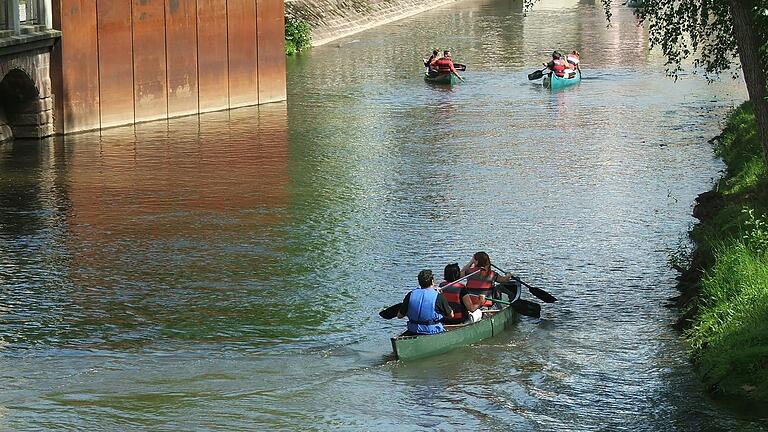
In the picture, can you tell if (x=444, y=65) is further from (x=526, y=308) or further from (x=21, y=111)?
(x=526, y=308)

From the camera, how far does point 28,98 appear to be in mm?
40812

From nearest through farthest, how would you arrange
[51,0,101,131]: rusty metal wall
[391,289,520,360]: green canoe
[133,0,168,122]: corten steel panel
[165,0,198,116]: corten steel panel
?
[391,289,520,360]: green canoe < [51,0,101,131]: rusty metal wall < [133,0,168,122]: corten steel panel < [165,0,198,116]: corten steel panel

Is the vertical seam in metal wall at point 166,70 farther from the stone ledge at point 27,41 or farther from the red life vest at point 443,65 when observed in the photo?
the red life vest at point 443,65

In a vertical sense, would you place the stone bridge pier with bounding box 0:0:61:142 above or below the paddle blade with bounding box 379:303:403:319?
above

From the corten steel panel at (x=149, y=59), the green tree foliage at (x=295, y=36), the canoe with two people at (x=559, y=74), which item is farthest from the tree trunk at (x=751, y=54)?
the green tree foliage at (x=295, y=36)

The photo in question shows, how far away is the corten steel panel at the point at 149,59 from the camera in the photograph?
44.1 meters

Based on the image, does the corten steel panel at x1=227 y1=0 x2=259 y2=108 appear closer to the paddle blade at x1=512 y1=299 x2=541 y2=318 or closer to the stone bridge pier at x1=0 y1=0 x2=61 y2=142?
the stone bridge pier at x1=0 y1=0 x2=61 y2=142

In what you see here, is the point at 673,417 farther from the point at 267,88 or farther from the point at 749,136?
the point at 267,88

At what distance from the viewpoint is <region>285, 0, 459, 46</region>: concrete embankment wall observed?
246ft

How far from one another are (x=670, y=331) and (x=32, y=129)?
24809 millimetres

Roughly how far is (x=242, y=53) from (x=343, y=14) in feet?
109

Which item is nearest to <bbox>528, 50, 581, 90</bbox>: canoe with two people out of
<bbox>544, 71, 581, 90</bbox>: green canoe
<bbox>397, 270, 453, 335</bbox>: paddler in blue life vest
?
<bbox>544, 71, 581, 90</bbox>: green canoe

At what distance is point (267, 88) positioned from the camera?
5012cm

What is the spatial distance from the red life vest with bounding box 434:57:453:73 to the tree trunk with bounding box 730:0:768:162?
3577cm
